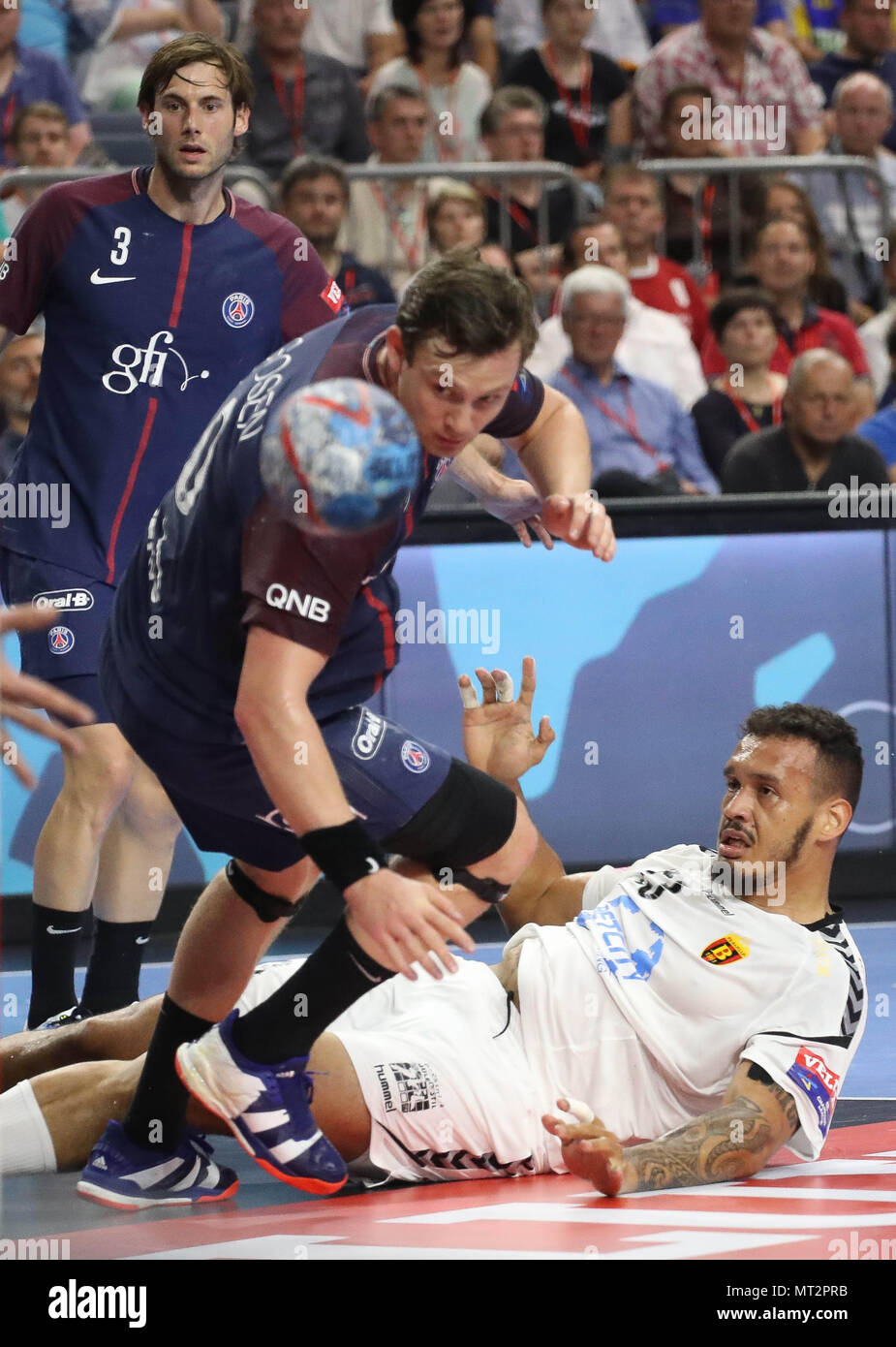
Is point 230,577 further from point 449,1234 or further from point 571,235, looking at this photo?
point 571,235

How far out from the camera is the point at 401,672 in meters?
6.87

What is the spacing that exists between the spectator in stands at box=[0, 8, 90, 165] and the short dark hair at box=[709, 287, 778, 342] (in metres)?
2.82

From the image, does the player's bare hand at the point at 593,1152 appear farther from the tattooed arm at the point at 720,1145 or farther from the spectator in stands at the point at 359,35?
the spectator in stands at the point at 359,35

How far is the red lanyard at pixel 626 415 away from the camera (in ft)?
26.1

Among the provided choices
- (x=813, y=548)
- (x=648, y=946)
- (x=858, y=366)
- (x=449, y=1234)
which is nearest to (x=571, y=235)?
(x=858, y=366)

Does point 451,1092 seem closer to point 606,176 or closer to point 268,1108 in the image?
point 268,1108

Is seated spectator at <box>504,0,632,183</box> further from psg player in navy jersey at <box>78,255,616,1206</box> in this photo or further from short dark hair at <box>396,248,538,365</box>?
short dark hair at <box>396,248,538,365</box>

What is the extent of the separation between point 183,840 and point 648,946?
3.06 meters

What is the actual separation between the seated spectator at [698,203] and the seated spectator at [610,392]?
147 centimetres

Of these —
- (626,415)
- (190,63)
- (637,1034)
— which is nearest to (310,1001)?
(637,1034)

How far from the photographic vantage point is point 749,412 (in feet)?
27.2

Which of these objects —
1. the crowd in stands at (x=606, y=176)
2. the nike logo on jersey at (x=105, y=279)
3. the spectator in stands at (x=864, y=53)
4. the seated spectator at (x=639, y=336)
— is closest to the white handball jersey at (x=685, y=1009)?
the nike logo on jersey at (x=105, y=279)

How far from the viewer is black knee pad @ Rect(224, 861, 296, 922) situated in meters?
3.56

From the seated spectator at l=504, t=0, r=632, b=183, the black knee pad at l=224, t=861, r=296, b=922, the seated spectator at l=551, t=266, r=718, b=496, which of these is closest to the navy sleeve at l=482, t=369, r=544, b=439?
the black knee pad at l=224, t=861, r=296, b=922
